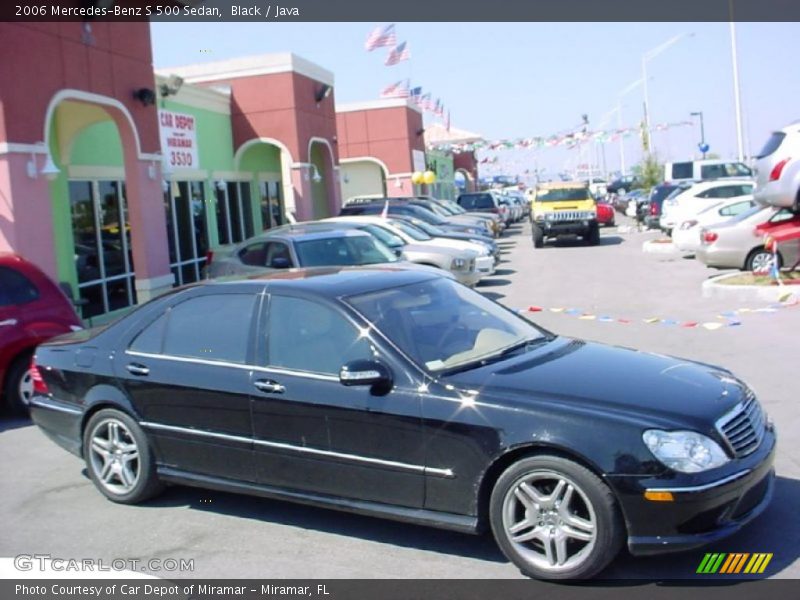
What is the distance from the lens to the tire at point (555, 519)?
449 cm

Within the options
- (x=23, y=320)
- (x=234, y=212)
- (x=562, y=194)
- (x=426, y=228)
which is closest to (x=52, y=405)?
(x=23, y=320)

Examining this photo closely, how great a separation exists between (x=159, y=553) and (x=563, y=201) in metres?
24.3

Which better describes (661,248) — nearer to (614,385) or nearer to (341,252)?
(341,252)

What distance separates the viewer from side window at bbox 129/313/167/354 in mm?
6164

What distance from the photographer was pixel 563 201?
1115 inches

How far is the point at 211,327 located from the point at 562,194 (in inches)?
933

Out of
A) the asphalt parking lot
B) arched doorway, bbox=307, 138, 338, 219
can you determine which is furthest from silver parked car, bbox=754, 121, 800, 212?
arched doorway, bbox=307, 138, 338, 219

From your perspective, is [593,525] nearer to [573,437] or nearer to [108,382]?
[573,437]

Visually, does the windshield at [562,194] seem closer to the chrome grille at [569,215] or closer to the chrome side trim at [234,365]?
the chrome grille at [569,215]

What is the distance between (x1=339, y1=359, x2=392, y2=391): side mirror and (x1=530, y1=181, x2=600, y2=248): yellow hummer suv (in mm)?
23398

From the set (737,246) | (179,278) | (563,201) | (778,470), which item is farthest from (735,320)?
(563,201)

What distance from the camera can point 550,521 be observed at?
4625mm

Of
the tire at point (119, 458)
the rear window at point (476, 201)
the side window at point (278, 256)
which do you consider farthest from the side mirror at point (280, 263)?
the rear window at point (476, 201)

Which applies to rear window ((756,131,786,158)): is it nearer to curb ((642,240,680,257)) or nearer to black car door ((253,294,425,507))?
curb ((642,240,680,257))
